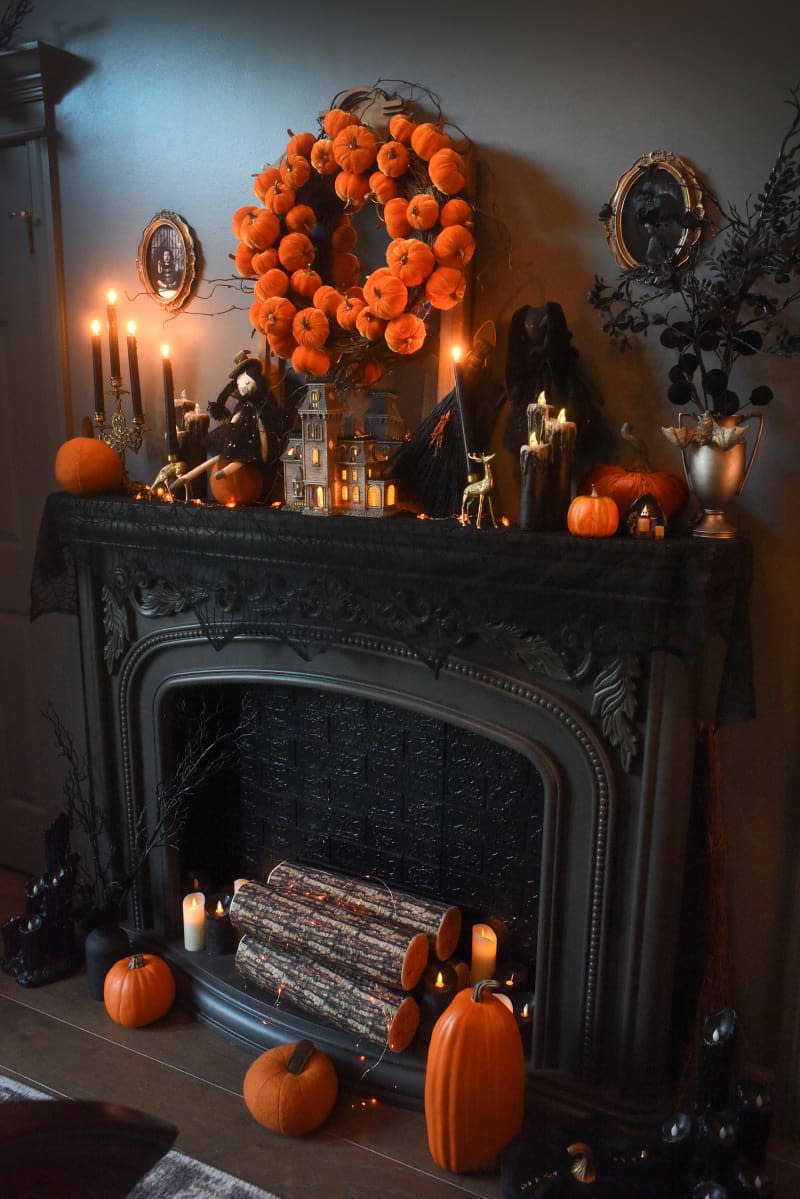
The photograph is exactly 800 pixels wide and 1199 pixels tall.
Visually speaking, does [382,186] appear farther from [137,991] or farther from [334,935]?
[137,991]

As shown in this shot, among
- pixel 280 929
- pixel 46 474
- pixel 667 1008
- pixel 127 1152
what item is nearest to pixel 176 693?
pixel 280 929

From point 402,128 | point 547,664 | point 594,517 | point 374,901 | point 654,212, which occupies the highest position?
point 402,128

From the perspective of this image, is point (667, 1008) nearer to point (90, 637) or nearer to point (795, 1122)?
point (795, 1122)

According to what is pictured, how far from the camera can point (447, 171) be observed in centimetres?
185

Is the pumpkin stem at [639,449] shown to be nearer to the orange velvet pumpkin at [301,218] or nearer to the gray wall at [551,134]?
the gray wall at [551,134]

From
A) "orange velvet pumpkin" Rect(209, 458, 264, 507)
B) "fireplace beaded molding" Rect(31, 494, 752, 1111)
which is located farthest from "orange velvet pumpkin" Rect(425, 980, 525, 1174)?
"orange velvet pumpkin" Rect(209, 458, 264, 507)

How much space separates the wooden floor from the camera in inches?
75.7

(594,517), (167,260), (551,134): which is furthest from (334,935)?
(551,134)

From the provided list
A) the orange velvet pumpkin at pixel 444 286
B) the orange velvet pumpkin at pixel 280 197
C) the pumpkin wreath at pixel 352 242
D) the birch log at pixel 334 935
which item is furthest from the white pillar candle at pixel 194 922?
the orange velvet pumpkin at pixel 280 197

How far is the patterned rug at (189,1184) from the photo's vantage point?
1.88 metres

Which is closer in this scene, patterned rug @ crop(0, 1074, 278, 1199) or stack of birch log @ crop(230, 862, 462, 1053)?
patterned rug @ crop(0, 1074, 278, 1199)

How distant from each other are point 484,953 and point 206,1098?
30.6 inches

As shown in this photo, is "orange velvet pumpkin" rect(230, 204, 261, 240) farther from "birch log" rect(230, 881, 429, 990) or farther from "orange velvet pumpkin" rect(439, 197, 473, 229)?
"birch log" rect(230, 881, 429, 990)

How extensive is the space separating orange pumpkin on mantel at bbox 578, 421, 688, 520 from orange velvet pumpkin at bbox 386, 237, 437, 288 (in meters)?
0.56
